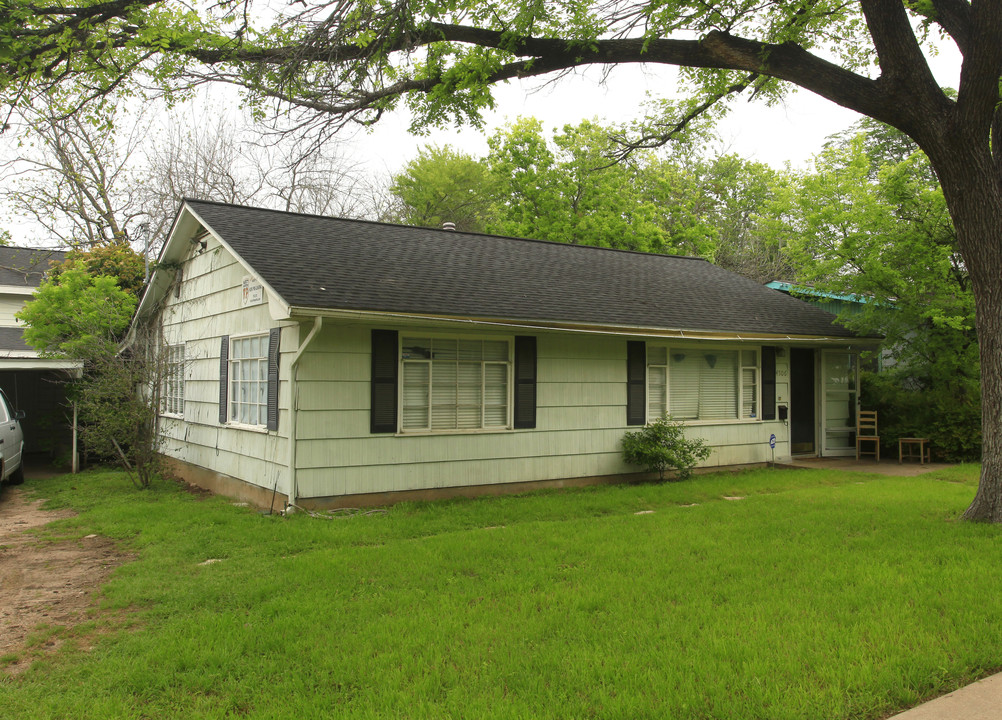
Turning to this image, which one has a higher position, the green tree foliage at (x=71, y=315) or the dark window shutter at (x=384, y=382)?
the green tree foliage at (x=71, y=315)

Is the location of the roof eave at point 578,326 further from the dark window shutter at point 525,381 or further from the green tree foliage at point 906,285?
the green tree foliage at point 906,285

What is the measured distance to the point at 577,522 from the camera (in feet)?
26.8

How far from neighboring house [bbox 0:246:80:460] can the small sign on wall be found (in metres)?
4.42

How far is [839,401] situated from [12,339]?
19.0m

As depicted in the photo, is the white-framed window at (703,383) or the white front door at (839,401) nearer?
the white-framed window at (703,383)

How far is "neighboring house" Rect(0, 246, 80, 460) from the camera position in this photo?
521 inches

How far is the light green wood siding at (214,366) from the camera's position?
9.09 metres

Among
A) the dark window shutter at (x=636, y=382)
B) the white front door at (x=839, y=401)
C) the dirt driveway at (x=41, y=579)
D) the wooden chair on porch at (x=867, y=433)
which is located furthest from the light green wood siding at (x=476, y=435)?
the wooden chair on porch at (x=867, y=433)

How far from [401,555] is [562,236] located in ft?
71.6

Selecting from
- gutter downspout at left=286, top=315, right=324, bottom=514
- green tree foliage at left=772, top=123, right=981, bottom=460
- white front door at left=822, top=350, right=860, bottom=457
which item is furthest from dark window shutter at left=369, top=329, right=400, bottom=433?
green tree foliage at left=772, top=123, right=981, bottom=460

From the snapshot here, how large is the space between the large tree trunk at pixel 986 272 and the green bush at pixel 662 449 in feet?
14.3

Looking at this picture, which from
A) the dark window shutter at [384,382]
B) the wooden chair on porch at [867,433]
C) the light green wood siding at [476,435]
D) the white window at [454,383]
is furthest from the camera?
the wooden chair on porch at [867,433]

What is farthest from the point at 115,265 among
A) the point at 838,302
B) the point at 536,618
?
the point at 838,302

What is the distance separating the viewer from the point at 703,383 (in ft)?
42.0
